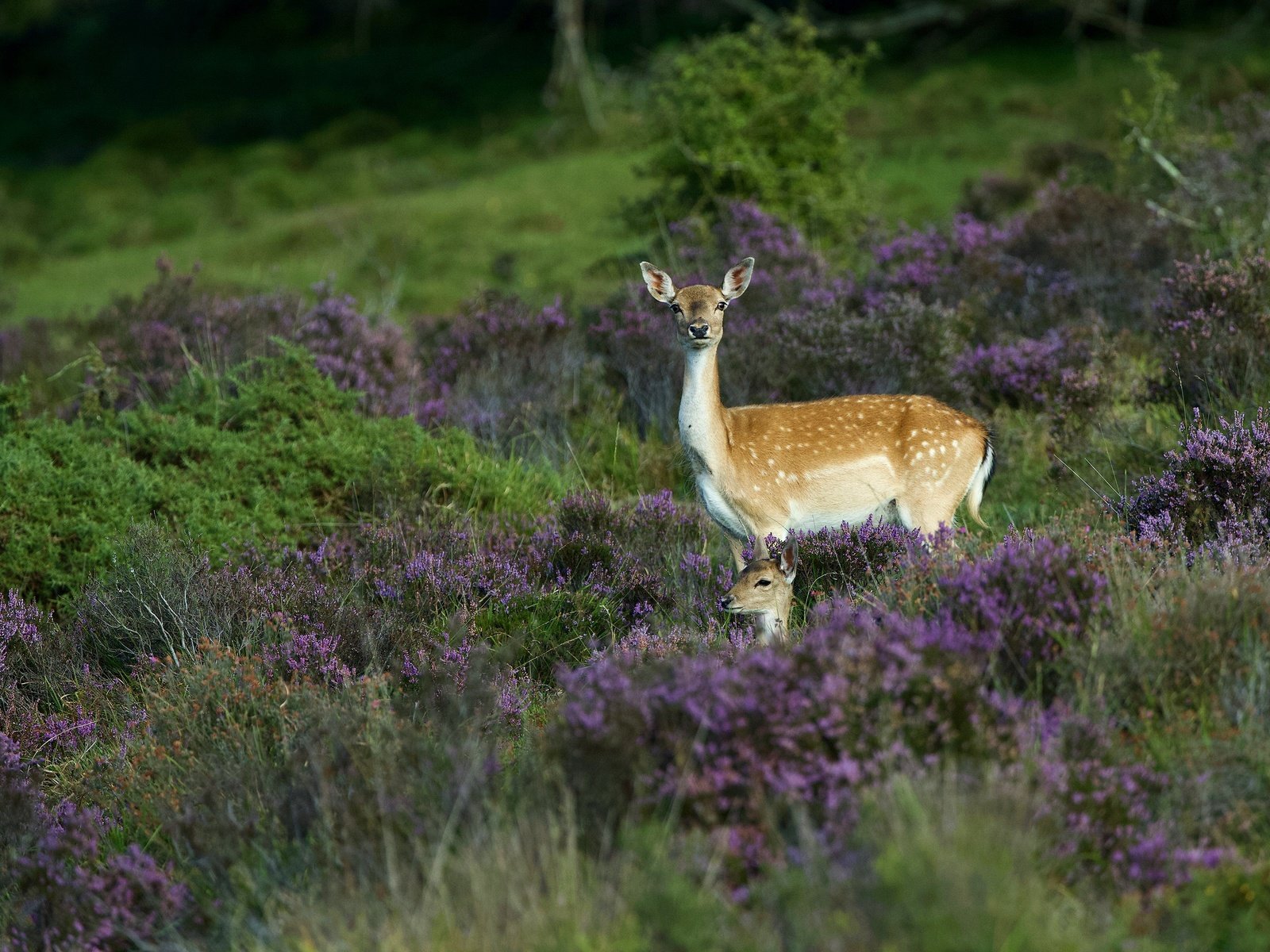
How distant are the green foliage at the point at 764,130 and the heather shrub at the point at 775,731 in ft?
26.8

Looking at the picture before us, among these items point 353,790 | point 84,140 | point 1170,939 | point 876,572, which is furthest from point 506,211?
point 1170,939

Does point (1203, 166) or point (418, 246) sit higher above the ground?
point (1203, 166)

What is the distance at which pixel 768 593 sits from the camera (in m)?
6.20

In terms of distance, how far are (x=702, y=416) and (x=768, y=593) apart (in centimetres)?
140

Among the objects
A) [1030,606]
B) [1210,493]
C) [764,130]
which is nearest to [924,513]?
[1210,493]

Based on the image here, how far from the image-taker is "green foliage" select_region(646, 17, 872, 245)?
12.3 m

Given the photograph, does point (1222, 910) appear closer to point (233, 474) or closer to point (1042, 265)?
point (233, 474)

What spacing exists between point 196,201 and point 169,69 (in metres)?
10.0

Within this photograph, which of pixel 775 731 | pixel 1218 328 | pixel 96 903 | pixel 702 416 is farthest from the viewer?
pixel 1218 328

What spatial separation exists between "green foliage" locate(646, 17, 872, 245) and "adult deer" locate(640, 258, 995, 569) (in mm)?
5078

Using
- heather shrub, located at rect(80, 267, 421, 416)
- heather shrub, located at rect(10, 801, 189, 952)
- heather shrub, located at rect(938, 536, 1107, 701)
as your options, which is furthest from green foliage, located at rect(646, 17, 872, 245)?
heather shrub, located at rect(10, 801, 189, 952)

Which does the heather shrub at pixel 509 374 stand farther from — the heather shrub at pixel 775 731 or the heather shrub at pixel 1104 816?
the heather shrub at pixel 1104 816

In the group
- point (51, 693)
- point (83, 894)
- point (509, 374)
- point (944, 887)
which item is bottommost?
point (51, 693)

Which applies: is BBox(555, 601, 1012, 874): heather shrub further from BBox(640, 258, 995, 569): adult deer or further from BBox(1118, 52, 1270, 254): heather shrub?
BBox(1118, 52, 1270, 254): heather shrub
